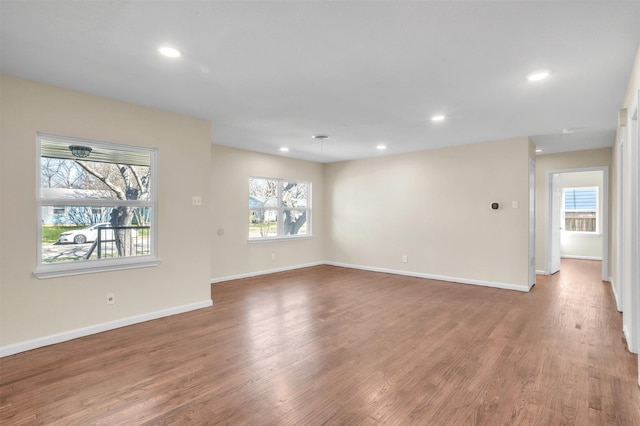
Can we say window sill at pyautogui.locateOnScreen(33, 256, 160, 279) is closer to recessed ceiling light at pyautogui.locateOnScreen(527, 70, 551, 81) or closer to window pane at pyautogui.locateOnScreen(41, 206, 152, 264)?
window pane at pyautogui.locateOnScreen(41, 206, 152, 264)

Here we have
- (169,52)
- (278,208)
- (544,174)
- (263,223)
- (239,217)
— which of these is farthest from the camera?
(278,208)

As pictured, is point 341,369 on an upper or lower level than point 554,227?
lower

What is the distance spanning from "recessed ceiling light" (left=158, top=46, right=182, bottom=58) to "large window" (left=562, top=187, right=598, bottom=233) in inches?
415

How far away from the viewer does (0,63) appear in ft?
8.61

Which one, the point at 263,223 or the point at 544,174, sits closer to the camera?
the point at 544,174

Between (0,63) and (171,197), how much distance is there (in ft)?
6.00

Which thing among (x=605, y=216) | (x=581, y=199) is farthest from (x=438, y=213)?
(x=581, y=199)

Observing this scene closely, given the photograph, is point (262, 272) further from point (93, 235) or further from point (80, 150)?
point (80, 150)

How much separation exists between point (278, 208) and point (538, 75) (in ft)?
16.8

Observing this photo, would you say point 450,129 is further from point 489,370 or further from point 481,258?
point 489,370

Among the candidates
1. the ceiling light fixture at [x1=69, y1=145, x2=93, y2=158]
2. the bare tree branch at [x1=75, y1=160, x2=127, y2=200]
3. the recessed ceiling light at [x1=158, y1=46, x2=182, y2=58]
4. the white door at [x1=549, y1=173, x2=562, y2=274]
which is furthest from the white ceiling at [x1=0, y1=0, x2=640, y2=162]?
the white door at [x1=549, y1=173, x2=562, y2=274]

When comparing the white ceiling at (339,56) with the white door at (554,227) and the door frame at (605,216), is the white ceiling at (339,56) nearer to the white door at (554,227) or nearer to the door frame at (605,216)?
the door frame at (605,216)

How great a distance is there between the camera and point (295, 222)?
739cm

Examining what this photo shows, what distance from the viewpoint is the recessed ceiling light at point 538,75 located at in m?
2.76
